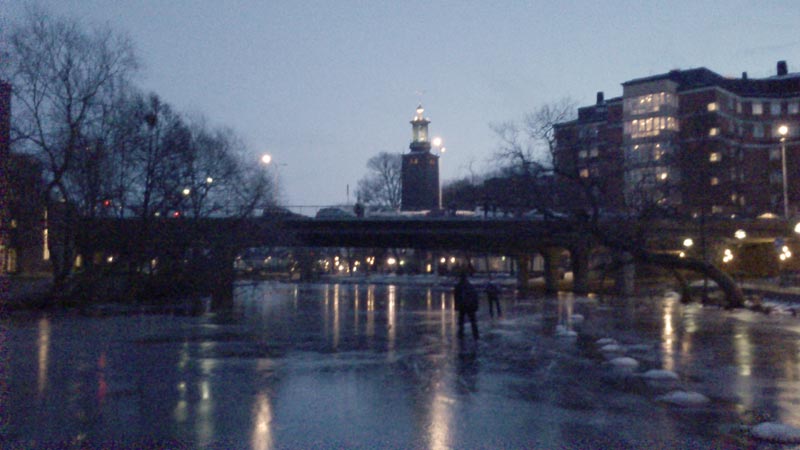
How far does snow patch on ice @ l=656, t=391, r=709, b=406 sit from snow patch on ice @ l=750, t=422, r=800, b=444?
189cm

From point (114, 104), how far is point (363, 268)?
96235mm

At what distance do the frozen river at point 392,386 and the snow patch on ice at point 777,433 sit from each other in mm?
148

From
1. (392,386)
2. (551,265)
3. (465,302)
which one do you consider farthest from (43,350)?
(551,265)

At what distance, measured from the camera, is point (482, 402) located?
11.9 m

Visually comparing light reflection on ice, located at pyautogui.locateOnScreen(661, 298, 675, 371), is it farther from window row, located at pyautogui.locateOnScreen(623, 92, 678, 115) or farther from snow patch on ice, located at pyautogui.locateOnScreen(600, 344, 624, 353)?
window row, located at pyautogui.locateOnScreen(623, 92, 678, 115)

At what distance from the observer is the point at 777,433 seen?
31.0 ft

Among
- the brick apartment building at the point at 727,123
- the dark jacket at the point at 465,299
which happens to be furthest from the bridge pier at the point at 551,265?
the dark jacket at the point at 465,299

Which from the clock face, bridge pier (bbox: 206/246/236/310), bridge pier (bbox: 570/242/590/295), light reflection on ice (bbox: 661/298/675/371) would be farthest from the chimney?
light reflection on ice (bbox: 661/298/675/371)

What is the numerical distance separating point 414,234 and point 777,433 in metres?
50.4

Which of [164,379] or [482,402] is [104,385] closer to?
[164,379]

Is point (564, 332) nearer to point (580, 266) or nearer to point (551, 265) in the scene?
point (580, 266)

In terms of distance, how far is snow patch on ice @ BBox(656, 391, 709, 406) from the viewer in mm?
11703

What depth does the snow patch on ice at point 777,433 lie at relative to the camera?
933 cm

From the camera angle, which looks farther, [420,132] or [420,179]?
[420,132]
